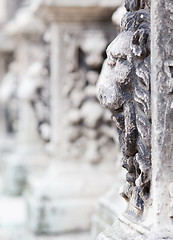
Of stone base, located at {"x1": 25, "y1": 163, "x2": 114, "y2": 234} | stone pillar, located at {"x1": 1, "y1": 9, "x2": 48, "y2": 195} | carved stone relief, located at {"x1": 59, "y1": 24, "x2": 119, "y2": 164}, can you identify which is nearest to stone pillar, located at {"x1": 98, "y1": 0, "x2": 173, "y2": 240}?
stone base, located at {"x1": 25, "y1": 163, "x2": 114, "y2": 234}

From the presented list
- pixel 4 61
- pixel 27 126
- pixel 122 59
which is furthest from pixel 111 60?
pixel 4 61

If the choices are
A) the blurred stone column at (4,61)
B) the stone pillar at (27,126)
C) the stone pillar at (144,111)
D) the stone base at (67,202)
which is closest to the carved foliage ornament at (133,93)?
the stone pillar at (144,111)

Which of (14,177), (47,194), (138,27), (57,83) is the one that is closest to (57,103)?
(57,83)

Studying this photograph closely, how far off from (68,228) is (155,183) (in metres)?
2.09

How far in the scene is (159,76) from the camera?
65.9 inches

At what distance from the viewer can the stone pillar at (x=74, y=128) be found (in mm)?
3752

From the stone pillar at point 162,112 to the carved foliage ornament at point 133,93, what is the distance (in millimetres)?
65

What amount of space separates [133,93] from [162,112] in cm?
16

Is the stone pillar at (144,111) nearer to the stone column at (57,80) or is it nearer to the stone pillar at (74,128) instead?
the stone pillar at (74,128)

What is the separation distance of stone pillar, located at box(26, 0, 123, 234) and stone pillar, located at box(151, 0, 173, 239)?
6.67ft

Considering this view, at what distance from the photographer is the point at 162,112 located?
1687mm

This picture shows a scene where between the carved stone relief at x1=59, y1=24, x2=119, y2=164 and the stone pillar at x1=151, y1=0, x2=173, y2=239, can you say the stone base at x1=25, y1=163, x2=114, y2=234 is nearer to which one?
the carved stone relief at x1=59, y1=24, x2=119, y2=164

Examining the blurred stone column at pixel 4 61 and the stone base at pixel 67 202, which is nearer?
the stone base at pixel 67 202

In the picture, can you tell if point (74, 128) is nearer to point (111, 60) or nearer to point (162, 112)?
point (111, 60)
